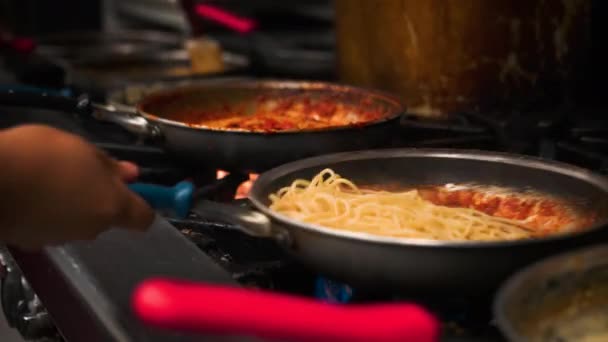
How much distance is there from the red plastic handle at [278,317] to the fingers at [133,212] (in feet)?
0.66

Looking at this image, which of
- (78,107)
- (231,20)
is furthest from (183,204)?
(231,20)

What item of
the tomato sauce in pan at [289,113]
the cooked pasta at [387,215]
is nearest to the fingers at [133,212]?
the cooked pasta at [387,215]

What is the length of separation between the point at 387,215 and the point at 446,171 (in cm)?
19

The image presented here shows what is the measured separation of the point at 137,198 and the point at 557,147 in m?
0.79

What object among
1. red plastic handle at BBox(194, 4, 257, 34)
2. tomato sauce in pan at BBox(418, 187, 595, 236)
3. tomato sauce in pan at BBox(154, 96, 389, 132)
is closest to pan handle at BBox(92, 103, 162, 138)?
tomato sauce in pan at BBox(154, 96, 389, 132)

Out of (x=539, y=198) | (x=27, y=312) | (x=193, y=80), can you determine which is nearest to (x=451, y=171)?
(x=539, y=198)

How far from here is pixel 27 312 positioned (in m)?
1.27

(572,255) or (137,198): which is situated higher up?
(572,255)

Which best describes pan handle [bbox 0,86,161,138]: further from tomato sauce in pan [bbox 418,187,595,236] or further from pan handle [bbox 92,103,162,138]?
tomato sauce in pan [bbox 418,187,595,236]

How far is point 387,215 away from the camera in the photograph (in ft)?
3.23

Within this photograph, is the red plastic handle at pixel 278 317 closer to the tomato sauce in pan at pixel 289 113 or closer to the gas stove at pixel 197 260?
the gas stove at pixel 197 260

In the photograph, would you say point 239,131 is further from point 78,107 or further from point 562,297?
point 562,297

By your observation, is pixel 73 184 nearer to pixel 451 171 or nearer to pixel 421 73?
pixel 451 171

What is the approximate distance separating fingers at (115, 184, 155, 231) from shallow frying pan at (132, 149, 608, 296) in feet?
0.27
